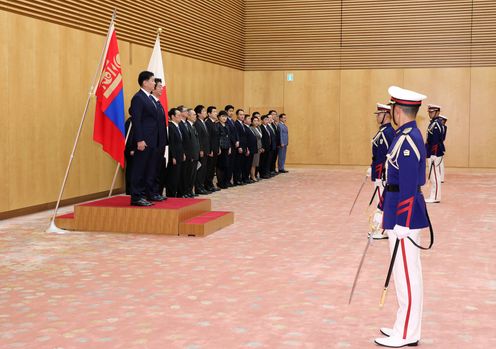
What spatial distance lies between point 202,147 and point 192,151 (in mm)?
683

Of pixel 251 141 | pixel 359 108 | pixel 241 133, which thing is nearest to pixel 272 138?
pixel 251 141

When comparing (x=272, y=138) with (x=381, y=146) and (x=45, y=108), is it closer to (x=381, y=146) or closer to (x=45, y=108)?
(x=45, y=108)

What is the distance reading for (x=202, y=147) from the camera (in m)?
12.7

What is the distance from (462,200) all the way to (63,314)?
9.16 meters

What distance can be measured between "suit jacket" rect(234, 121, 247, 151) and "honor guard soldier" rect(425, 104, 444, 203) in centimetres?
396

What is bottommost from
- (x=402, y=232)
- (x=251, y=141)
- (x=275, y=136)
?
(x=402, y=232)

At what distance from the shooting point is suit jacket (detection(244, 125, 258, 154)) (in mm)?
15148

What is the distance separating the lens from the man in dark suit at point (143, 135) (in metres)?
8.48

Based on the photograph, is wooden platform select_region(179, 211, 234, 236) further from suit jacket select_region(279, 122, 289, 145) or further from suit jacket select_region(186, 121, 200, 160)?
suit jacket select_region(279, 122, 289, 145)

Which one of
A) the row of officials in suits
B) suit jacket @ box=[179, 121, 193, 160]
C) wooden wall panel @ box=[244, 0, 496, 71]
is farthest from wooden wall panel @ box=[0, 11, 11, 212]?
wooden wall panel @ box=[244, 0, 496, 71]

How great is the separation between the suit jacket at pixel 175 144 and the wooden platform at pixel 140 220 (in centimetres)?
269

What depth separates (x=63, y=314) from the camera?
4852mm

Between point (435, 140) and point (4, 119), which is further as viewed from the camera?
point (435, 140)

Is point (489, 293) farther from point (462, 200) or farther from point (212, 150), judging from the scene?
point (212, 150)
